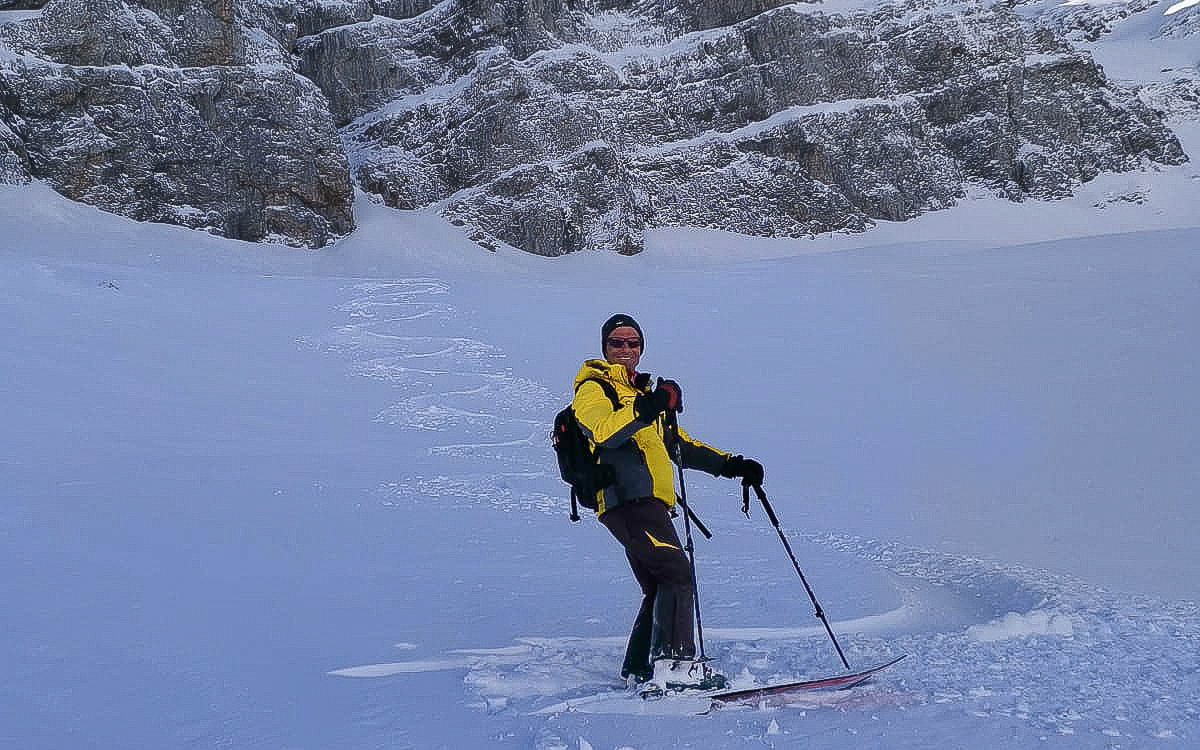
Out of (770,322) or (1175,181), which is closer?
(770,322)

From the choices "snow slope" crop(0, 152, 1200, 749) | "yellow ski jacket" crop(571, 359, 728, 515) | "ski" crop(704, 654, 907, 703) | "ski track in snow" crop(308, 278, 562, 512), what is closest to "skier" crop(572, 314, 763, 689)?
"yellow ski jacket" crop(571, 359, 728, 515)

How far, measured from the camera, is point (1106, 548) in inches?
268

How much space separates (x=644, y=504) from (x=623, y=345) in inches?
29.2

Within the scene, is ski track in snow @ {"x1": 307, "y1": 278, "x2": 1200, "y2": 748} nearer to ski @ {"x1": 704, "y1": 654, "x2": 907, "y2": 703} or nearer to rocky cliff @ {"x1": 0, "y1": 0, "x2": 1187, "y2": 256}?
ski @ {"x1": 704, "y1": 654, "x2": 907, "y2": 703}

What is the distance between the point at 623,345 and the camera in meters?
4.10

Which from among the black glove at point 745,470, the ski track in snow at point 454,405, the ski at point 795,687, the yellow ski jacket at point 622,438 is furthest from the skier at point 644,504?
the ski track in snow at point 454,405

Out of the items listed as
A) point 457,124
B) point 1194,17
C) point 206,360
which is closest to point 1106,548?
point 206,360

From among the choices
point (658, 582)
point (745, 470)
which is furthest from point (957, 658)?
point (658, 582)

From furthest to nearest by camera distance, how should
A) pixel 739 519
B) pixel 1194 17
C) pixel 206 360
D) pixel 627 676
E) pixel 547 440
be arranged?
1. pixel 1194 17
2. pixel 206 360
3. pixel 547 440
4. pixel 739 519
5. pixel 627 676

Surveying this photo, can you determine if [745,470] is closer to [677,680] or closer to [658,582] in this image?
[658,582]

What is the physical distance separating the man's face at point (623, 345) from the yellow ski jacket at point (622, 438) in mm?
43

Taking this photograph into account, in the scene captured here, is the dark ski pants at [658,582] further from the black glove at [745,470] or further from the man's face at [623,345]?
the man's face at [623,345]

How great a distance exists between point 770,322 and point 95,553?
18320mm

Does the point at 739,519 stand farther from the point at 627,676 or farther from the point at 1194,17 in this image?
the point at 1194,17
